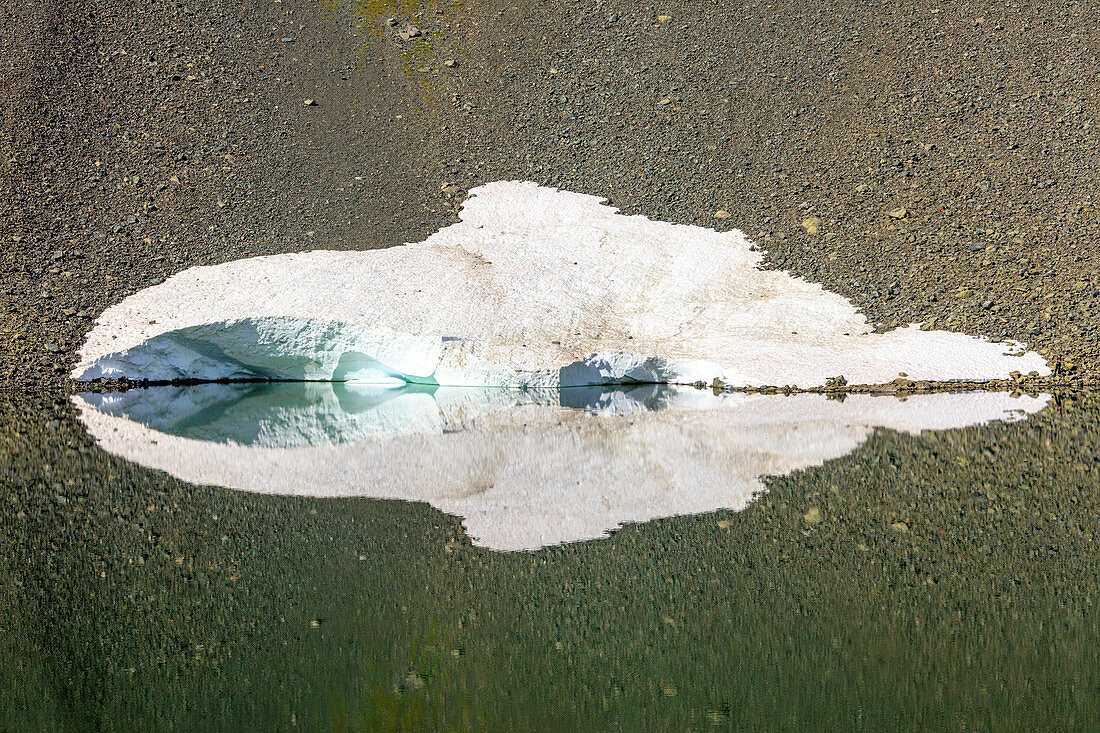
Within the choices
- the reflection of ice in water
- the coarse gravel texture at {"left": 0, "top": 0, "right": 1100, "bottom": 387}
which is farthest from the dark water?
the coarse gravel texture at {"left": 0, "top": 0, "right": 1100, "bottom": 387}

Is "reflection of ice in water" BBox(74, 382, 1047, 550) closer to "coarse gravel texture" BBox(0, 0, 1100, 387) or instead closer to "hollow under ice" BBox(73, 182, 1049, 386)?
"hollow under ice" BBox(73, 182, 1049, 386)

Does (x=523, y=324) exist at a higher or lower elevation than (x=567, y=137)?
lower

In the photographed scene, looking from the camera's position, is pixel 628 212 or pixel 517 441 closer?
pixel 517 441

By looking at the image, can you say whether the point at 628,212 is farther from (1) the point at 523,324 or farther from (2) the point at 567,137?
(1) the point at 523,324

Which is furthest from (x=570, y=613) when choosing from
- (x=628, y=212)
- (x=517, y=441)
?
(x=628, y=212)

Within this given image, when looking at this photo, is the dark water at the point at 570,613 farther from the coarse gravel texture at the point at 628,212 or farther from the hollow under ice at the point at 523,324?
the hollow under ice at the point at 523,324

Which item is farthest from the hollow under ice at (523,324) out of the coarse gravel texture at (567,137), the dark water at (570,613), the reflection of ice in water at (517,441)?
the dark water at (570,613)
